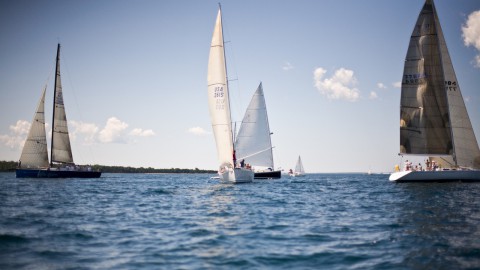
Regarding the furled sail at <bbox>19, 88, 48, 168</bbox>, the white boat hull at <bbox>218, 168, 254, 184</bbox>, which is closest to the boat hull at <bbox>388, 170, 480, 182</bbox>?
the white boat hull at <bbox>218, 168, 254, 184</bbox>

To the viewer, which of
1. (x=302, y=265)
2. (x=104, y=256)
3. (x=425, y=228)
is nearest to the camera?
(x=302, y=265)

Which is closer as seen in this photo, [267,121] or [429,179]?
[429,179]

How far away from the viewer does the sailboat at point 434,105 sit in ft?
146

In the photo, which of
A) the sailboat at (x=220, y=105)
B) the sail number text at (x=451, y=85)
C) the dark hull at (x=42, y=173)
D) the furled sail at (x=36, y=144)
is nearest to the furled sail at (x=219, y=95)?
the sailboat at (x=220, y=105)

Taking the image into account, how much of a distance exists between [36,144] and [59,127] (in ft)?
14.2

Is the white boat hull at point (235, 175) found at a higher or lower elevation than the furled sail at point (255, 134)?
lower

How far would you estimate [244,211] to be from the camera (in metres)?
19.1

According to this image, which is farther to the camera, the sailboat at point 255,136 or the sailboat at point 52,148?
the sailboat at point 255,136

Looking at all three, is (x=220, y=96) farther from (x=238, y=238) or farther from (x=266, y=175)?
(x=238, y=238)

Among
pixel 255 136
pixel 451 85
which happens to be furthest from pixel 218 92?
pixel 451 85

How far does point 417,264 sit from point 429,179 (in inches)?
1445

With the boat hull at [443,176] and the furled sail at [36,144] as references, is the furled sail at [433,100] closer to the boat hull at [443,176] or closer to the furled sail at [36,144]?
the boat hull at [443,176]

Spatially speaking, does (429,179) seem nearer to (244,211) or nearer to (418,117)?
(418,117)

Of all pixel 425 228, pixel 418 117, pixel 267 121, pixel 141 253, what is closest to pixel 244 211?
pixel 425 228
